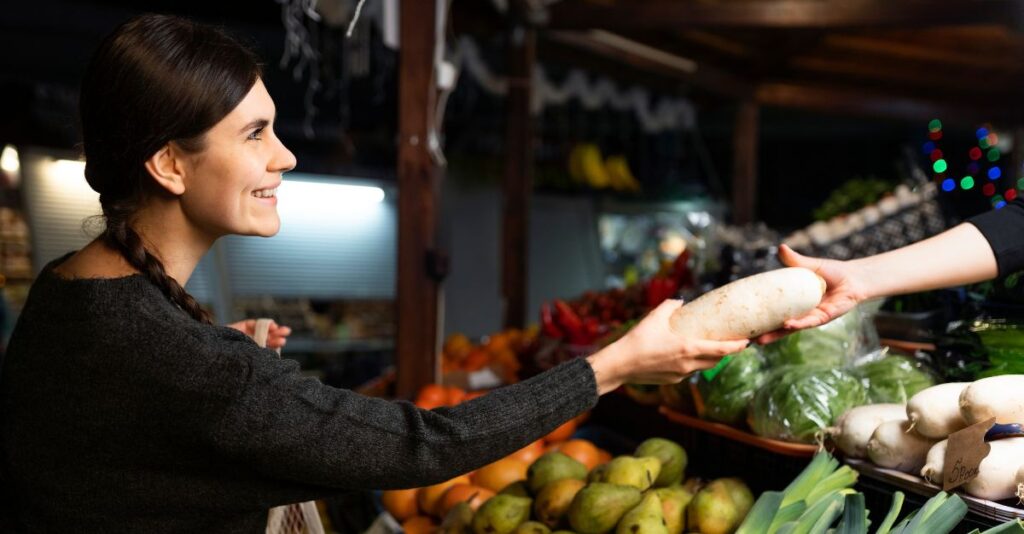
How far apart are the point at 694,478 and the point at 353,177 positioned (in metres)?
5.76

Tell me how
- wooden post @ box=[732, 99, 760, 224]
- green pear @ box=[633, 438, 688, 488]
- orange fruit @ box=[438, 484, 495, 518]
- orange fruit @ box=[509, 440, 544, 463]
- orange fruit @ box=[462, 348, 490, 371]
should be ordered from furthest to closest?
wooden post @ box=[732, 99, 760, 224] → orange fruit @ box=[462, 348, 490, 371] → orange fruit @ box=[509, 440, 544, 463] → orange fruit @ box=[438, 484, 495, 518] → green pear @ box=[633, 438, 688, 488]

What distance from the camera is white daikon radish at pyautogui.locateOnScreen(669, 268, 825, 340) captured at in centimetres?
163

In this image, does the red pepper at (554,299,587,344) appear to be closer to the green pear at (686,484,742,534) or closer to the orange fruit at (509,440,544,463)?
the orange fruit at (509,440,544,463)

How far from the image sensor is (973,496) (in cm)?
155

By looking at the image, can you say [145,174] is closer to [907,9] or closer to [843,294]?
[843,294]

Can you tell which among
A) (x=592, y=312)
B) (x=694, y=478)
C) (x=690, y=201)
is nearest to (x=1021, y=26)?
(x=592, y=312)

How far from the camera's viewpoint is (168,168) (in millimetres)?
1478

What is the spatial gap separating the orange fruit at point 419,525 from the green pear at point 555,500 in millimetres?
489

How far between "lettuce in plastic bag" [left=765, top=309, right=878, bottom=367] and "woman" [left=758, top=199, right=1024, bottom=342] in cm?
32

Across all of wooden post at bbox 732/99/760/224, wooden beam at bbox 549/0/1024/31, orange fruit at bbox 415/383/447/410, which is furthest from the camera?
wooden post at bbox 732/99/760/224

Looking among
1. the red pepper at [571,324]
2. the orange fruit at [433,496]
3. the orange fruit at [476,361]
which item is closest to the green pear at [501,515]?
the orange fruit at [433,496]

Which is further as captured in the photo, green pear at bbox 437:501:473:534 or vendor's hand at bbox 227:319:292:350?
green pear at bbox 437:501:473:534

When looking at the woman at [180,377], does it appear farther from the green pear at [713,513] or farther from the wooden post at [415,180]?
the wooden post at [415,180]

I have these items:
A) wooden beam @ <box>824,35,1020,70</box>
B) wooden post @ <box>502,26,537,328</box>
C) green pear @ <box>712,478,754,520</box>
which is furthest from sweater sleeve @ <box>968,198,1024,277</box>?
wooden beam @ <box>824,35,1020,70</box>
